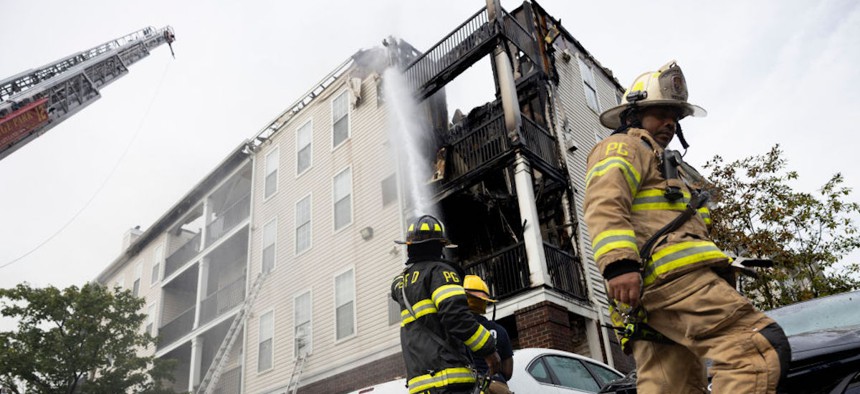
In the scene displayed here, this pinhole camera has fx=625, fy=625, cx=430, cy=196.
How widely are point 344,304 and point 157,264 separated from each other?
13.8 metres

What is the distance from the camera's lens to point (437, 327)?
389 centimetres

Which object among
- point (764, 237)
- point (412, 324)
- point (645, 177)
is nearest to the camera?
point (645, 177)

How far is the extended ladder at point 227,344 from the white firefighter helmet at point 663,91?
15.4 meters

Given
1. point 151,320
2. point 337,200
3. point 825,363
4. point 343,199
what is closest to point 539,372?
point 825,363

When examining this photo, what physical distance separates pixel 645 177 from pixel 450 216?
11.4m

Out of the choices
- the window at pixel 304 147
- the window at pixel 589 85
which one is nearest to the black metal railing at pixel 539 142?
the window at pixel 589 85

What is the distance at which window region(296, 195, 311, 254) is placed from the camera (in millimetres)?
17141

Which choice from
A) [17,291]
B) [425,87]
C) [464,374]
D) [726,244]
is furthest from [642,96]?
[17,291]

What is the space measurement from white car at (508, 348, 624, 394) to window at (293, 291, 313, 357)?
10.2m

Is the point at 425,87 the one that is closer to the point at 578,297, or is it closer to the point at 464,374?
the point at 578,297

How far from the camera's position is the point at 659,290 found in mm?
2475

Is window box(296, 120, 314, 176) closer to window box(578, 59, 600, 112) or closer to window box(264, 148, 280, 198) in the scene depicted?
window box(264, 148, 280, 198)

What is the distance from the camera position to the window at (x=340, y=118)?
17.2 meters

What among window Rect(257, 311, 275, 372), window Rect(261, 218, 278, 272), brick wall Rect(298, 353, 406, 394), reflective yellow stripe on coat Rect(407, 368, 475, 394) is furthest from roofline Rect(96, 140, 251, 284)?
reflective yellow stripe on coat Rect(407, 368, 475, 394)
